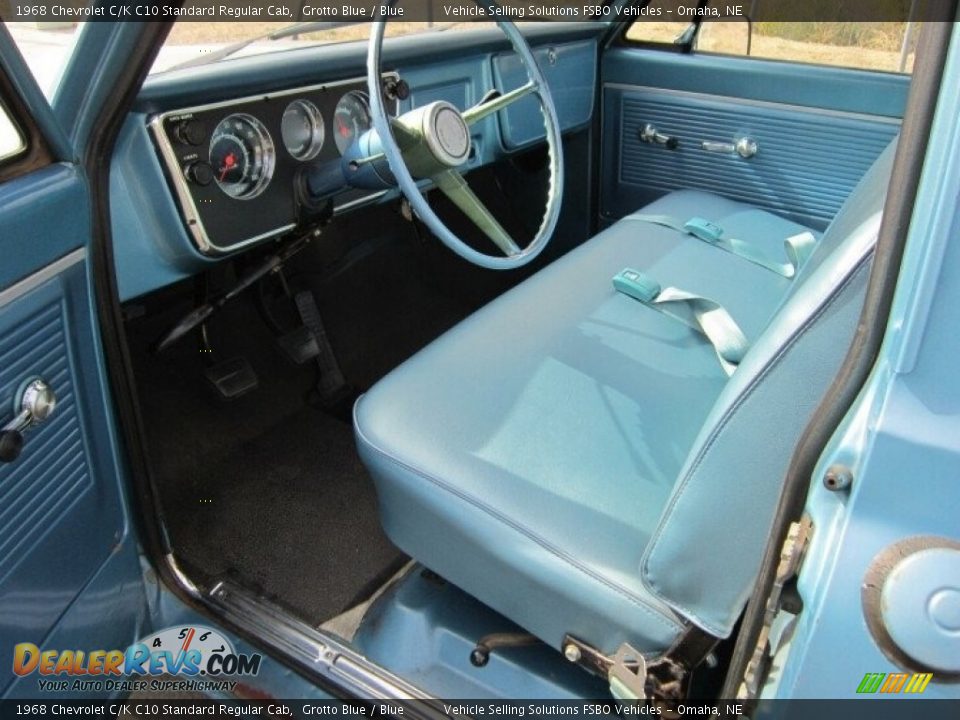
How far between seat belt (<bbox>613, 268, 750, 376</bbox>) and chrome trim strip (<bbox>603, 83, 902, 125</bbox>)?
88cm

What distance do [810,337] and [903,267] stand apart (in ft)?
0.65

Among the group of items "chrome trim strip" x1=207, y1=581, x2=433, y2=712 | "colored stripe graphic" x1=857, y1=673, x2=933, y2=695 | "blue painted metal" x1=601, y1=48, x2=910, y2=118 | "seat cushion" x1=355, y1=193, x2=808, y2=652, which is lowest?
"chrome trim strip" x1=207, y1=581, x2=433, y2=712

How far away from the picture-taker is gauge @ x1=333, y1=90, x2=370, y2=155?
64.9 inches

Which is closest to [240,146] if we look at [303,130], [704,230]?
[303,130]

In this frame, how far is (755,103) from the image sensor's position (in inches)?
88.0

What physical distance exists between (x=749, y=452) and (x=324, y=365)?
1501 mm

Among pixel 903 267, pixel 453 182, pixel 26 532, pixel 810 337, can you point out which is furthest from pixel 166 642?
pixel 903 267

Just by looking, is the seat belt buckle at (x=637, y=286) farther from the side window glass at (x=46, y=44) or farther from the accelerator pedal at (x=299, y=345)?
the side window glass at (x=46, y=44)

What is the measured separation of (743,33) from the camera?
2229 mm

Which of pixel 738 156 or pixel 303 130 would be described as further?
pixel 738 156

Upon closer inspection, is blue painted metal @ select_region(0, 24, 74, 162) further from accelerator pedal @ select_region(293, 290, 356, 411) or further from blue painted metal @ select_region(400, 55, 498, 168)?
accelerator pedal @ select_region(293, 290, 356, 411)

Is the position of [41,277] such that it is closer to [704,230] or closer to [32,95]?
[32,95]

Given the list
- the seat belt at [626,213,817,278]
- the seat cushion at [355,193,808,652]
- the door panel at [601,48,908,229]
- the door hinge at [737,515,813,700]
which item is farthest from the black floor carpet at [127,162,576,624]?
the door hinge at [737,515,813,700]

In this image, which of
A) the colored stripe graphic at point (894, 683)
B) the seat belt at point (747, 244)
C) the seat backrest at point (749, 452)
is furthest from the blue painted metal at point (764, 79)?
the colored stripe graphic at point (894, 683)
